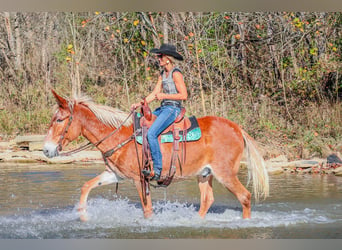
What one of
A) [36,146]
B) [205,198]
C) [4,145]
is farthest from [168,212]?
[4,145]

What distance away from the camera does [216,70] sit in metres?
15.3

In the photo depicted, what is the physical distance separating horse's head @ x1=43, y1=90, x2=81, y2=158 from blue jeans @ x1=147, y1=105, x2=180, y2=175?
907 mm

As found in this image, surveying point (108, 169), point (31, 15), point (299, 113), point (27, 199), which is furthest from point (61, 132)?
point (31, 15)

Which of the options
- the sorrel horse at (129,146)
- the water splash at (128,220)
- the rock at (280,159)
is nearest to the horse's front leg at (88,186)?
the sorrel horse at (129,146)

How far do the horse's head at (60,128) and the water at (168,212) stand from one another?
90 cm

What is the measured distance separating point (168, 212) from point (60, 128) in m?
1.77

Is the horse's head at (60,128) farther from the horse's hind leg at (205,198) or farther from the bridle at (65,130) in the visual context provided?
the horse's hind leg at (205,198)

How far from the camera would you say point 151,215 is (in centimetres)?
756

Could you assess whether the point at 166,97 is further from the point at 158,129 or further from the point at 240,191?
the point at 240,191

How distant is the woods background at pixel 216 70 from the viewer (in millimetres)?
14055

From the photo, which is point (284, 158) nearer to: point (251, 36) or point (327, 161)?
point (327, 161)

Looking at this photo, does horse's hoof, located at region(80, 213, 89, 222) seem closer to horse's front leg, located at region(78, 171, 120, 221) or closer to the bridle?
horse's front leg, located at region(78, 171, 120, 221)

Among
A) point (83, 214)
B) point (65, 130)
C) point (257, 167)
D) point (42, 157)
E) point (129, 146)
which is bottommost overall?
point (83, 214)

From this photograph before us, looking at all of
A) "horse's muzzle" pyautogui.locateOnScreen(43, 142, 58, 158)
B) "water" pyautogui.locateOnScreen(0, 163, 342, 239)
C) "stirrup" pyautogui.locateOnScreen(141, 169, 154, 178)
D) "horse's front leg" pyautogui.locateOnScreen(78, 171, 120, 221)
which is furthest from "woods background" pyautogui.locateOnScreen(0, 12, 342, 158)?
"horse's muzzle" pyautogui.locateOnScreen(43, 142, 58, 158)
